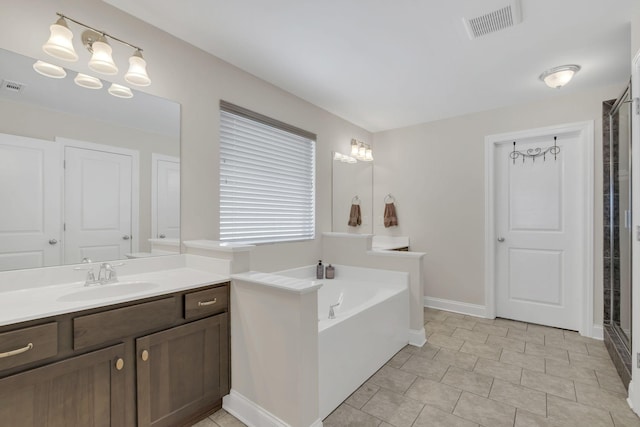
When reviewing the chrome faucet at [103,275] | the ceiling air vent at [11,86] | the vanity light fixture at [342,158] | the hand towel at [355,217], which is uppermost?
the vanity light fixture at [342,158]

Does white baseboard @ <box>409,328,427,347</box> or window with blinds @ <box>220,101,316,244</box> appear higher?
window with blinds @ <box>220,101,316,244</box>

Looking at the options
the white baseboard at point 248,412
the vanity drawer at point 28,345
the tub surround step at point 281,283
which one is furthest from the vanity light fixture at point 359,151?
the vanity drawer at point 28,345

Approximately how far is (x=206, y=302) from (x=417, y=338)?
2.00m

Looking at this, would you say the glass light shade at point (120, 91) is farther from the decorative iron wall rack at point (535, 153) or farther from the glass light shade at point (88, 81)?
the decorative iron wall rack at point (535, 153)

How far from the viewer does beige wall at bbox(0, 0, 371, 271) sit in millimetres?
1594

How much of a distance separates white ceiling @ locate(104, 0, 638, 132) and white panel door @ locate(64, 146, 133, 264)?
75 cm

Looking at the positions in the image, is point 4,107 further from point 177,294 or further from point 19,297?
point 177,294

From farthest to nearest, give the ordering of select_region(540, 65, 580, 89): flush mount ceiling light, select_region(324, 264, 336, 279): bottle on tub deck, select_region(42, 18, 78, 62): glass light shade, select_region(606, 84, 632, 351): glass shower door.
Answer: select_region(324, 264, 336, 279): bottle on tub deck
select_region(540, 65, 580, 89): flush mount ceiling light
select_region(606, 84, 632, 351): glass shower door
select_region(42, 18, 78, 62): glass light shade

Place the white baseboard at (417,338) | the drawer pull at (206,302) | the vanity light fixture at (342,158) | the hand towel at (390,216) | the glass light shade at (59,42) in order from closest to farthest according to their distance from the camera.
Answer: the glass light shade at (59,42) → the drawer pull at (206,302) → the white baseboard at (417,338) → the vanity light fixture at (342,158) → the hand towel at (390,216)

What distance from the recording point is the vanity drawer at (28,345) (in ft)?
3.66

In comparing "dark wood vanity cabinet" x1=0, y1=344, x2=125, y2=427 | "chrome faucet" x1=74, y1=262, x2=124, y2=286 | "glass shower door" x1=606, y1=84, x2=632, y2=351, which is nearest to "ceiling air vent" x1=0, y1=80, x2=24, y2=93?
"chrome faucet" x1=74, y1=262, x2=124, y2=286

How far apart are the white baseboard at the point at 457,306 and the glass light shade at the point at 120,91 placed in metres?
3.82

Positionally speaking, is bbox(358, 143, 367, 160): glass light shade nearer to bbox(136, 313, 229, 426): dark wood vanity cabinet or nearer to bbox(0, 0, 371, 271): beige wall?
bbox(0, 0, 371, 271): beige wall

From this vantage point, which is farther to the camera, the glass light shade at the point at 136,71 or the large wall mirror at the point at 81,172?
the glass light shade at the point at 136,71
